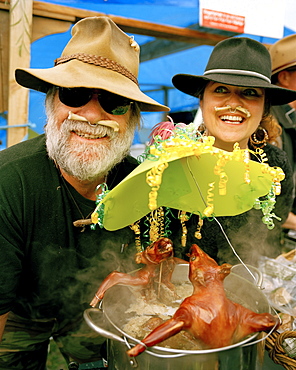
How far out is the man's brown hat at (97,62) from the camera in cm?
152

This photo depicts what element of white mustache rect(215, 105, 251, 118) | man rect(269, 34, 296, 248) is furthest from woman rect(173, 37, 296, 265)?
man rect(269, 34, 296, 248)

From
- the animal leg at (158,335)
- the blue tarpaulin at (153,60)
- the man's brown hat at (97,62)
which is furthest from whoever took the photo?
the blue tarpaulin at (153,60)

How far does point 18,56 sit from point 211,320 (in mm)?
2348

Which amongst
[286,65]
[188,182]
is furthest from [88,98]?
[286,65]

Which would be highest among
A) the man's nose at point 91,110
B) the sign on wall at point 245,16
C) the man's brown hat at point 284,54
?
the sign on wall at point 245,16

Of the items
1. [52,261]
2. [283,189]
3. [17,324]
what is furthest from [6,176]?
[283,189]

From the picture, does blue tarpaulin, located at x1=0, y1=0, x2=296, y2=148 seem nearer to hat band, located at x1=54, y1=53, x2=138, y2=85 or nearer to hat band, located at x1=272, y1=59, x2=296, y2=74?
hat band, located at x1=54, y1=53, x2=138, y2=85

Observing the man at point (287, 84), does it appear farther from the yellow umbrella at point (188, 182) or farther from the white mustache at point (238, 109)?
the yellow umbrella at point (188, 182)

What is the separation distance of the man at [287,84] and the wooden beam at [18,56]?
2183 mm

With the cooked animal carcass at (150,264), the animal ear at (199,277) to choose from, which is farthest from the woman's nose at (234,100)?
the animal ear at (199,277)

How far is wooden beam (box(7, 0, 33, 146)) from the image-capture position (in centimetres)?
238

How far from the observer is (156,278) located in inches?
55.0

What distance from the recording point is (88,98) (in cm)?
159

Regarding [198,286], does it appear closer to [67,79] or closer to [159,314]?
[159,314]
